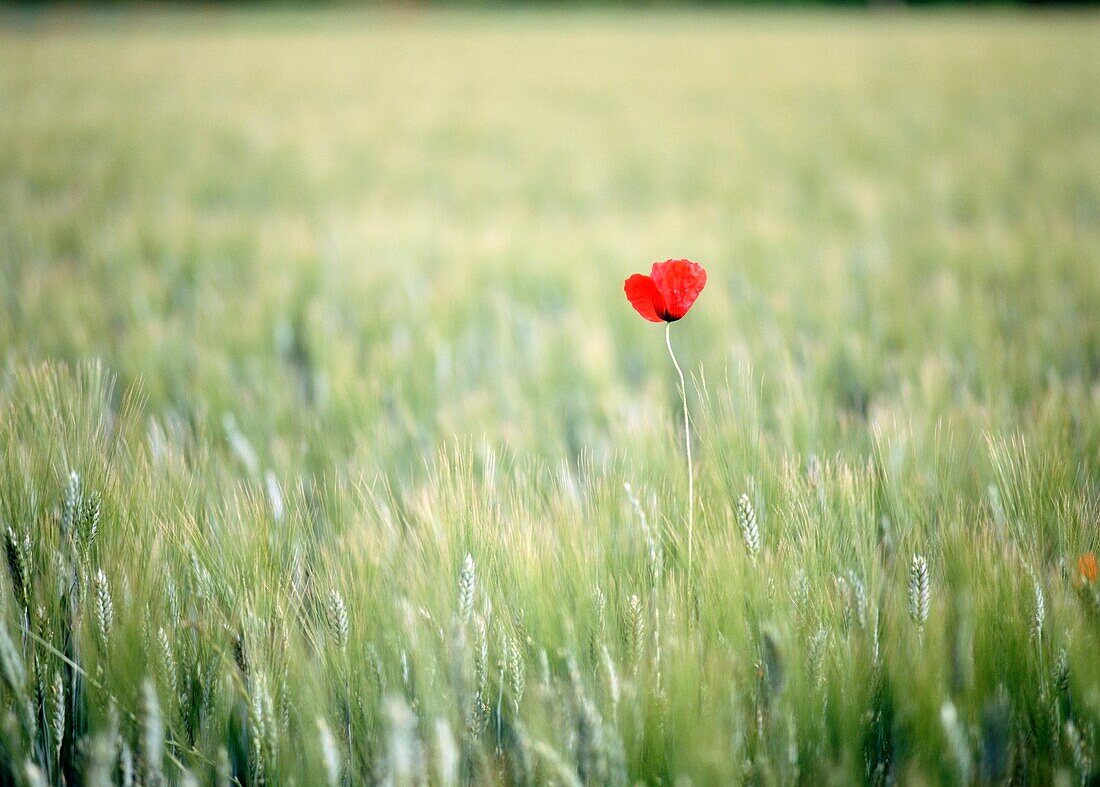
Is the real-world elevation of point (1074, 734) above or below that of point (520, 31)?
below

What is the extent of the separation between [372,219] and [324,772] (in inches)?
88.3

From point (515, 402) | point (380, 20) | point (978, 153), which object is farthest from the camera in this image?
point (380, 20)

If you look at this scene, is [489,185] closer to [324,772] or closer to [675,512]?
[675,512]

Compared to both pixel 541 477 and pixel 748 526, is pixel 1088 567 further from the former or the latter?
pixel 541 477

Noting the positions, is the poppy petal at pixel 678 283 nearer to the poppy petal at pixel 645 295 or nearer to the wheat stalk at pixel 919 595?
the poppy petal at pixel 645 295

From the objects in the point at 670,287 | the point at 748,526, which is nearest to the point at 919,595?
the point at 748,526

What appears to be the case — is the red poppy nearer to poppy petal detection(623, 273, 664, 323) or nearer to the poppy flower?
poppy petal detection(623, 273, 664, 323)

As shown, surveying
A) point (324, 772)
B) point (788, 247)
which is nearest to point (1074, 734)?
point (324, 772)

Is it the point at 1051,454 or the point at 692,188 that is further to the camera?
→ the point at 692,188

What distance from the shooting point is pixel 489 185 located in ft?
11.2

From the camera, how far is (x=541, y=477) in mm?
932

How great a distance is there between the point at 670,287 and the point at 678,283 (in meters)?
0.01

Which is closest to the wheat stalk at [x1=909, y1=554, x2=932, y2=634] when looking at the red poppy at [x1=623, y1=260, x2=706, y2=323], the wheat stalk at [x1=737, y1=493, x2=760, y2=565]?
the wheat stalk at [x1=737, y1=493, x2=760, y2=565]

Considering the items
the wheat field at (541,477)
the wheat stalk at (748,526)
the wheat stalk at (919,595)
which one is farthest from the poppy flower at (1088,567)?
the wheat stalk at (748,526)
